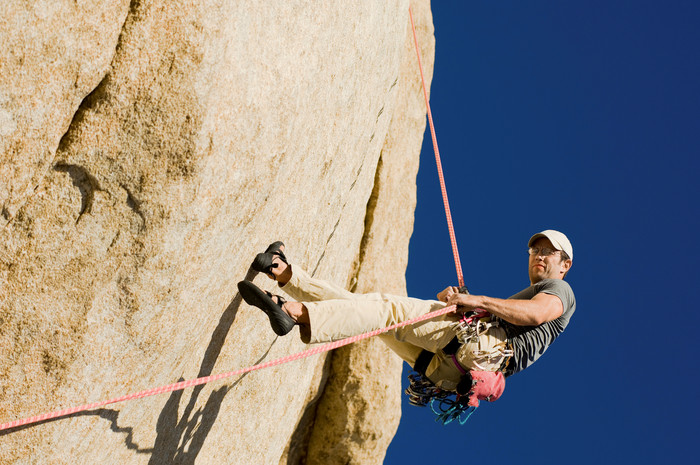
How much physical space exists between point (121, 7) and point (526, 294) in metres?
2.89

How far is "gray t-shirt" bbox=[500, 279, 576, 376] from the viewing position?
4.04 metres

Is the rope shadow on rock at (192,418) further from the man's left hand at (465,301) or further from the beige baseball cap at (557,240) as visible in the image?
the beige baseball cap at (557,240)

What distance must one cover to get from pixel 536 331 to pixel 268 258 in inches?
68.7

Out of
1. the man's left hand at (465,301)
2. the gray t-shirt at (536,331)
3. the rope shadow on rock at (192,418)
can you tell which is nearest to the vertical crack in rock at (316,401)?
the rope shadow on rock at (192,418)

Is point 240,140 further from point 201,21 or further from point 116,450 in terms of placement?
point 116,450

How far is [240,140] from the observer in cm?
312

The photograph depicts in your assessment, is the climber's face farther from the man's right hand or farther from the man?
the man's right hand

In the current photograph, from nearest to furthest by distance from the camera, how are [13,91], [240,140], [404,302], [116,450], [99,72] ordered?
1. [13,91]
2. [99,72]
3. [240,140]
4. [116,450]
5. [404,302]

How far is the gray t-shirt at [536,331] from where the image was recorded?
404 cm

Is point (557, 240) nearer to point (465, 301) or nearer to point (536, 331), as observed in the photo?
point (536, 331)

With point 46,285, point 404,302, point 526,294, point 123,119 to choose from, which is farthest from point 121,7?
point 526,294

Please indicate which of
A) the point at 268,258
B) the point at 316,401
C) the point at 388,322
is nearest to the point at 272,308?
the point at 268,258

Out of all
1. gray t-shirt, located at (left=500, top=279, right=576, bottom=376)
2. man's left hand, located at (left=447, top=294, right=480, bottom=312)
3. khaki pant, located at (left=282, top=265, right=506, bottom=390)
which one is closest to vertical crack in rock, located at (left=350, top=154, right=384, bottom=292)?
khaki pant, located at (left=282, top=265, right=506, bottom=390)

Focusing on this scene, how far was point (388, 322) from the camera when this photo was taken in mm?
3918
